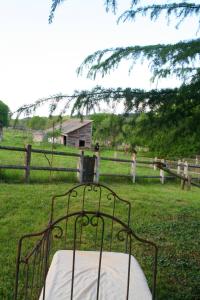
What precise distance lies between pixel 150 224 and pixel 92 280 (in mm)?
4445

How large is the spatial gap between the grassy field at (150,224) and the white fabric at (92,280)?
3.75 feet

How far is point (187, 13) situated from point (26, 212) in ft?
15.4

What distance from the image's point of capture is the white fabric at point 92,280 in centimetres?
247

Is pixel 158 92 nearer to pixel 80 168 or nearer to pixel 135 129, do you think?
pixel 135 129

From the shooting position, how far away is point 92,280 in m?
2.66

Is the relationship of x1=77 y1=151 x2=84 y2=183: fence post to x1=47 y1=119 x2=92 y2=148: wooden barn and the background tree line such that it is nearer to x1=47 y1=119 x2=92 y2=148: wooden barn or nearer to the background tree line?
x1=47 y1=119 x2=92 y2=148: wooden barn

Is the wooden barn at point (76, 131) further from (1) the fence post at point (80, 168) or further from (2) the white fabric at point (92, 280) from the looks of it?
(2) the white fabric at point (92, 280)

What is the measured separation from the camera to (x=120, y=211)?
7.71 metres

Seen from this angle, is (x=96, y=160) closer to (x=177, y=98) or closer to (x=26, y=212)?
(x=26, y=212)

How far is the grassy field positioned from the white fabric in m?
1.14

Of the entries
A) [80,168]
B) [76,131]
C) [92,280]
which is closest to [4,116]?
[76,131]

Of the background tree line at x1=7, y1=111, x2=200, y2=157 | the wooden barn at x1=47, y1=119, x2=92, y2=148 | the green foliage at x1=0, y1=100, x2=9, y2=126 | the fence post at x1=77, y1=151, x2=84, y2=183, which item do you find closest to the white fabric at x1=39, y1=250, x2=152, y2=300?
the background tree line at x1=7, y1=111, x2=200, y2=157

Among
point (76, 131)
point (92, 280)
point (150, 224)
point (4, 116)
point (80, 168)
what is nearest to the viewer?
point (92, 280)

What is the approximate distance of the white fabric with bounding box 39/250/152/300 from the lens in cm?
247
